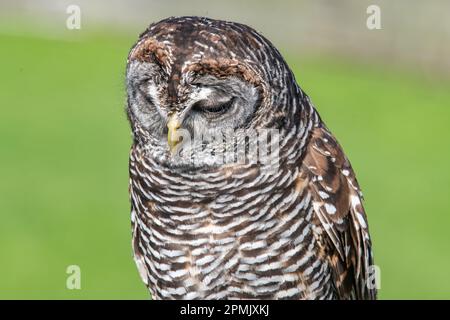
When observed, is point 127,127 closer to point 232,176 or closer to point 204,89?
point 232,176

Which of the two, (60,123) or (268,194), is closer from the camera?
(268,194)

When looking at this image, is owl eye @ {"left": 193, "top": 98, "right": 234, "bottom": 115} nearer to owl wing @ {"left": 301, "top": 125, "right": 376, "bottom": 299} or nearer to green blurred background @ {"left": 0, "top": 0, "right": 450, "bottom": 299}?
owl wing @ {"left": 301, "top": 125, "right": 376, "bottom": 299}

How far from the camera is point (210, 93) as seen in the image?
19.1 ft

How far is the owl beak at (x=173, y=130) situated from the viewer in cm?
581

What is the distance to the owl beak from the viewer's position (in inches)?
229

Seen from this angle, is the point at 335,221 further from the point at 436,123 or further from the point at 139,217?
the point at 436,123

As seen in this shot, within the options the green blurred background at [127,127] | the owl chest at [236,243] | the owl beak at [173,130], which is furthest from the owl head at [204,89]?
the green blurred background at [127,127]

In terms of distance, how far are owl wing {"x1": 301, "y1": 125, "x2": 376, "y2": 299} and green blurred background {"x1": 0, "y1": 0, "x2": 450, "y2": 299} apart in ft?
28.5

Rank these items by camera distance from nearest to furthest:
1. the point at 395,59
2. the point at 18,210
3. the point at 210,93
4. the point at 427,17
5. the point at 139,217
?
the point at 210,93, the point at 139,217, the point at 18,210, the point at 427,17, the point at 395,59

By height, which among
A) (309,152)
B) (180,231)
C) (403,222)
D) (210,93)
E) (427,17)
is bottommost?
(403,222)

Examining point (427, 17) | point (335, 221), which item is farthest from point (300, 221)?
point (427, 17)

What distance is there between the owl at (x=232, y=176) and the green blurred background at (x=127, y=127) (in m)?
8.70

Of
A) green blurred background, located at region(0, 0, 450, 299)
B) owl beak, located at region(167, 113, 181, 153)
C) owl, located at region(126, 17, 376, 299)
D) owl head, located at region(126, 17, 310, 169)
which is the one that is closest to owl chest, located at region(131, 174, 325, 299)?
owl, located at region(126, 17, 376, 299)

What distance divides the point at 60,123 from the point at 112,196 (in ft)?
13.3
